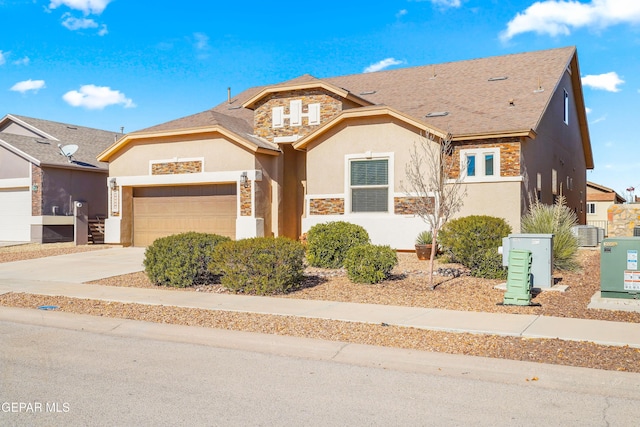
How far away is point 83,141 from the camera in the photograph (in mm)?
29969

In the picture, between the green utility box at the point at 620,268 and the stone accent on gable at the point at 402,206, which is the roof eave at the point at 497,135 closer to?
the stone accent on gable at the point at 402,206

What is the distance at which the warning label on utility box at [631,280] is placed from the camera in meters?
9.65

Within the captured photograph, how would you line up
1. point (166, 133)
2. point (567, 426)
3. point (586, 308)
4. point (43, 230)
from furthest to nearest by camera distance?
1. point (43, 230)
2. point (166, 133)
3. point (586, 308)
4. point (567, 426)

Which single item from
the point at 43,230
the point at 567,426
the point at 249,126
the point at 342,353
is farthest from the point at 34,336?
the point at 43,230

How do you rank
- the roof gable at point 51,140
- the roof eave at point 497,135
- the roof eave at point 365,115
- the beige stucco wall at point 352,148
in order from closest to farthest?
the roof eave at point 497,135 < the roof eave at point 365,115 < the beige stucco wall at point 352,148 < the roof gable at point 51,140

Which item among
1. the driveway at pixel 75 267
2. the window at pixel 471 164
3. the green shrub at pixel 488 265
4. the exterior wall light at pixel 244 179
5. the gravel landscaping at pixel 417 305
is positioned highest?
the window at pixel 471 164

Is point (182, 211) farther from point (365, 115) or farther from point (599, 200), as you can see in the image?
point (599, 200)

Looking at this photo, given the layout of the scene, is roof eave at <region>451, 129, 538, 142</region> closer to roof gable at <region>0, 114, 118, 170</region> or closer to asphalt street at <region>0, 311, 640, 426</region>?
asphalt street at <region>0, 311, 640, 426</region>

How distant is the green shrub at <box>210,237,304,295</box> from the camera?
11.4 metres

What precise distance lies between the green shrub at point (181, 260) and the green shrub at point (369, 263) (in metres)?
2.92

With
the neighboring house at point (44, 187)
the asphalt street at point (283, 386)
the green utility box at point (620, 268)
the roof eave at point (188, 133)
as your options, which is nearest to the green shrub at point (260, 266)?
the asphalt street at point (283, 386)

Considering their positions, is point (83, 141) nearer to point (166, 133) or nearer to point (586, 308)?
point (166, 133)

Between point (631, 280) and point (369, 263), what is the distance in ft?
15.6

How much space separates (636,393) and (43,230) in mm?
23970
